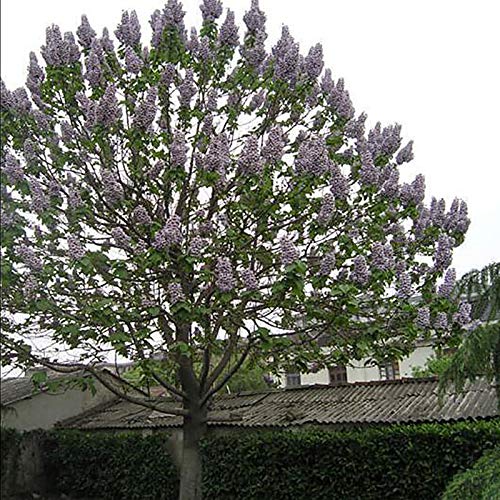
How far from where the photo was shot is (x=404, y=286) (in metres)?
4.96

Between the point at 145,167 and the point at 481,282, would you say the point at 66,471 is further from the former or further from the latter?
the point at 481,282

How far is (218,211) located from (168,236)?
→ 806 millimetres

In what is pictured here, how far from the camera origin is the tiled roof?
642cm

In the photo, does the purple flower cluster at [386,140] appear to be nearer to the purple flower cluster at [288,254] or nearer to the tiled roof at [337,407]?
the purple flower cluster at [288,254]

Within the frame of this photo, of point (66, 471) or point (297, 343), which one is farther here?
point (66, 471)

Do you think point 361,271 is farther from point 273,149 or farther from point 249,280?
point 273,149

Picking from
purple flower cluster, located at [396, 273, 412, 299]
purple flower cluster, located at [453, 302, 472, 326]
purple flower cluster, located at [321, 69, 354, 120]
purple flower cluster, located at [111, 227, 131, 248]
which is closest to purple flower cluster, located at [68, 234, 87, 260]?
purple flower cluster, located at [111, 227, 131, 248]

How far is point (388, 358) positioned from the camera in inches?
216

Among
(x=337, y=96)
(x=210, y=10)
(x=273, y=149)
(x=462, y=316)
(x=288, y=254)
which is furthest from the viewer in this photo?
(x=337, y=96)

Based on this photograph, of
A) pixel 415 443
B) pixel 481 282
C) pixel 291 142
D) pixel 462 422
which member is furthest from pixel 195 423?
pixel 481 282

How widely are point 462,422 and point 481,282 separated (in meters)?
3.13

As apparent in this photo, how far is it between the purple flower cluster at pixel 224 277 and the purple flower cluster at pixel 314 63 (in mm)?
2275

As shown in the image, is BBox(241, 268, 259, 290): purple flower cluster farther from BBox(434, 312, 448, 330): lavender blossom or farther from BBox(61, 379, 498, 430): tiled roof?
BBox(61, 379, 498, 430): tiled roof

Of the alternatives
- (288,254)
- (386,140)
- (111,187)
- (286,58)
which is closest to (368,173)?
(386,140)
